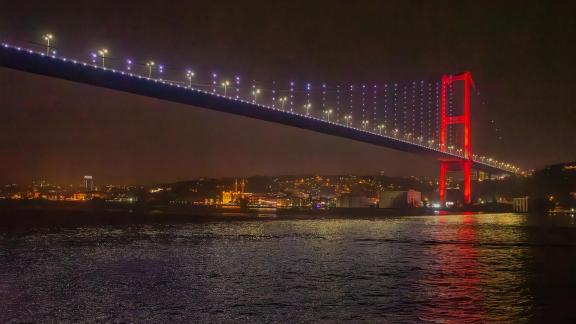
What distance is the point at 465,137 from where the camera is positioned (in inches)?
2307

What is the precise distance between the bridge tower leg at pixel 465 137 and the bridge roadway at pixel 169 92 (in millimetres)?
4296

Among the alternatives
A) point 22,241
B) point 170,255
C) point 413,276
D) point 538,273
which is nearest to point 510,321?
point 413,276

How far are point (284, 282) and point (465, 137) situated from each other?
5186 cm

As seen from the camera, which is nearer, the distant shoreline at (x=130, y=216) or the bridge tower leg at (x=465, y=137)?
the distant shoreline at (x=130, y=216)

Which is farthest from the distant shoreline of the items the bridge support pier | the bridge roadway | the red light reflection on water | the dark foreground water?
the red light reflection on water

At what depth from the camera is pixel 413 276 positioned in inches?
420

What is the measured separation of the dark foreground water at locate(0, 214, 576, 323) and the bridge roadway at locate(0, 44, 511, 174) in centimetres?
1369

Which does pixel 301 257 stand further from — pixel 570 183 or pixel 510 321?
pixel 570 183

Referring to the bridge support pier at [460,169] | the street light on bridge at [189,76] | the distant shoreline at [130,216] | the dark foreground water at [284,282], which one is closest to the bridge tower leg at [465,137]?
the bridge support pier at [460,169]

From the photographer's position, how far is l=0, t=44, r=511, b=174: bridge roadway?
2831 cm

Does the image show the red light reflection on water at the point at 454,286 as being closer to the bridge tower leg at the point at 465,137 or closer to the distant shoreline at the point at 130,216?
the distant shoreline at the point at 130,216

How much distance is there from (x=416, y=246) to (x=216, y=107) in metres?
23.8

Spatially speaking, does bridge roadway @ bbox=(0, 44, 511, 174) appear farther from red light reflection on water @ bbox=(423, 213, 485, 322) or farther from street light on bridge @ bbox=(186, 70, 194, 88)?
red light reflection on water @ bbox=(423, 213, 485, 322)

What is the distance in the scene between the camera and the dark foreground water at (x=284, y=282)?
289 inches
